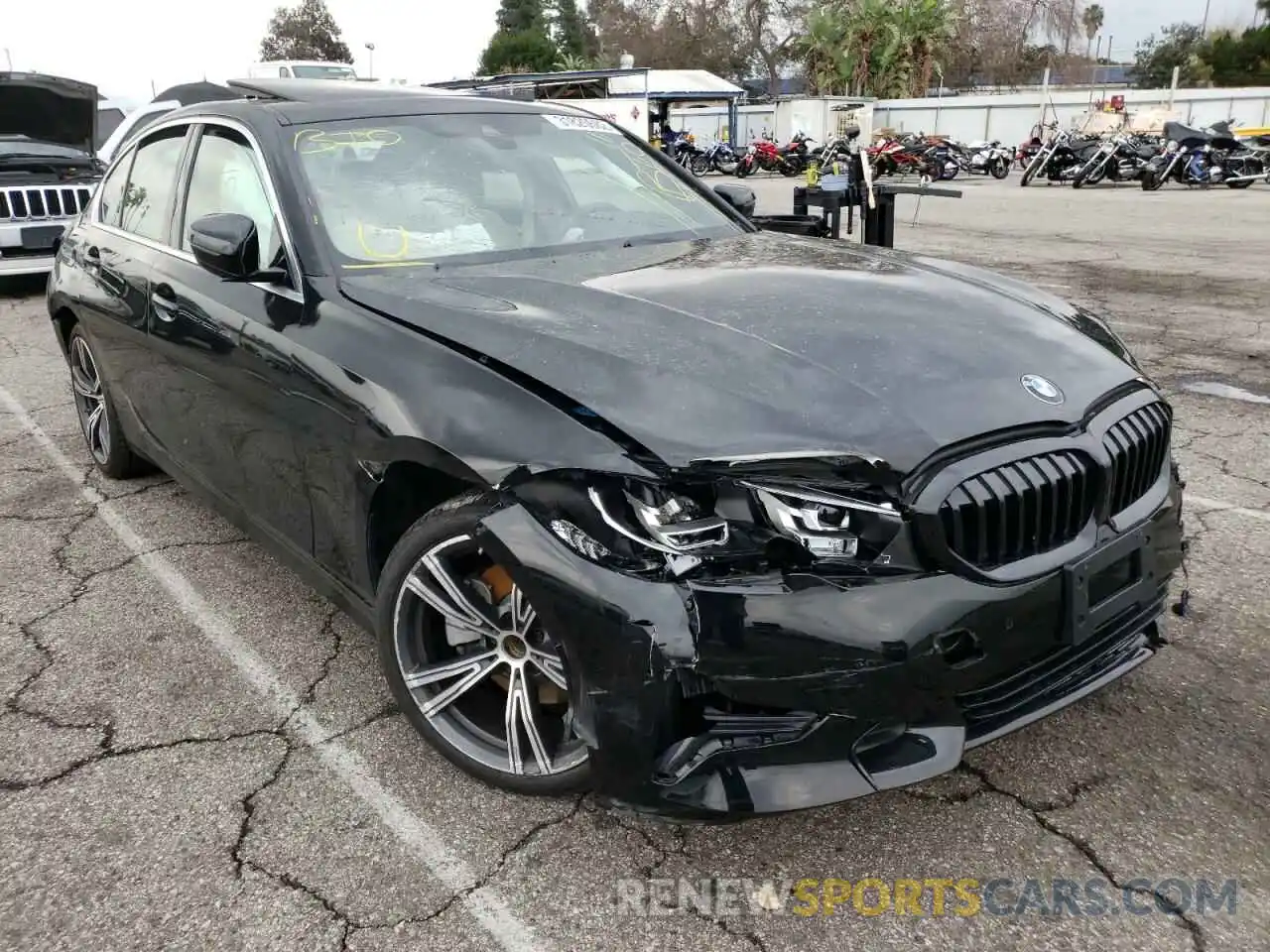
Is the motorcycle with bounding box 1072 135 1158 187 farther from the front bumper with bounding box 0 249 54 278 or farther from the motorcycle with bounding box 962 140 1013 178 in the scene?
the front bumper with bounding box 0 249 54 278

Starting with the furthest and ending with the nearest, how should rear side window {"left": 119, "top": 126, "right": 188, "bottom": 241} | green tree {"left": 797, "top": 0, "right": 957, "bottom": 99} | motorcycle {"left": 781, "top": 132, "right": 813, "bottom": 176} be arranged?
green tree {"left": 797, "top": 0, "right": 957, "bottom": 99} → motorcycle {"left": 781, "top": 132, "right": 813, "bottom": 176} → rear side window {"left": 119, "top": 126, "right": 188, "bottom": 241}

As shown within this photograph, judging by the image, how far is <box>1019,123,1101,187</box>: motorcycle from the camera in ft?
75.0

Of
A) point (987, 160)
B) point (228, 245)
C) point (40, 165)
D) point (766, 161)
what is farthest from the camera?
point (766, 161)

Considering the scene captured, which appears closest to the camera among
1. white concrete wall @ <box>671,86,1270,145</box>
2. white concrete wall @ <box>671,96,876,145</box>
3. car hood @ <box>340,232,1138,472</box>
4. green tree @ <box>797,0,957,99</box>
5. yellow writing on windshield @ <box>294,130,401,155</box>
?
car hood @ <box>340,232,1138,472</box>

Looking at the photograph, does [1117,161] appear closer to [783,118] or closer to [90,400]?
[783,118]

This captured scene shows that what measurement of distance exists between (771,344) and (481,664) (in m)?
1.04

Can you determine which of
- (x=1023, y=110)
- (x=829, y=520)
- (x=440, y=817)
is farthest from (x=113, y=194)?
(x=1023, y=110)

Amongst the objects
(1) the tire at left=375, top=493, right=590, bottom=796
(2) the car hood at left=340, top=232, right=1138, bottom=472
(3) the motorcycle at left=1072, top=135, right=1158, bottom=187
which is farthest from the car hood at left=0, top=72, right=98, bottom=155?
(3) the motorcycle at left=1072, top=135, right=1158, bottom=187

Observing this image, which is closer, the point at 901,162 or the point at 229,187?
the point at 229,187

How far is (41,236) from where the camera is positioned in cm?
970

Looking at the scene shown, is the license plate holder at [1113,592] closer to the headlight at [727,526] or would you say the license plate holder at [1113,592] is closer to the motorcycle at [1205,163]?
the headlight at [727,526]

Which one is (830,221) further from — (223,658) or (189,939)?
(189,939)

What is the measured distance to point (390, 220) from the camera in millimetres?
3080

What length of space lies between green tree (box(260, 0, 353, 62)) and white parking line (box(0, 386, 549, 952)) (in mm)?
84864
